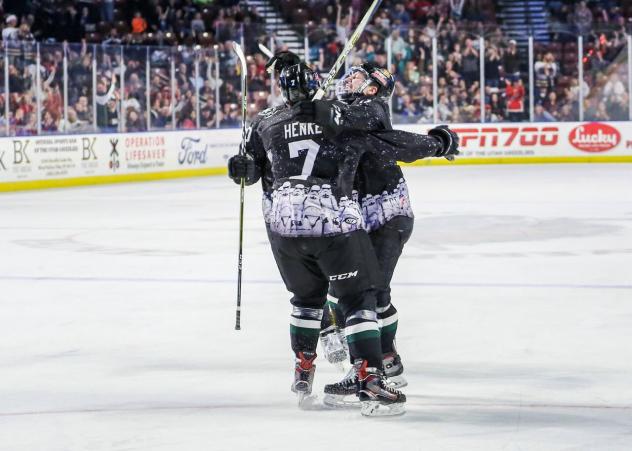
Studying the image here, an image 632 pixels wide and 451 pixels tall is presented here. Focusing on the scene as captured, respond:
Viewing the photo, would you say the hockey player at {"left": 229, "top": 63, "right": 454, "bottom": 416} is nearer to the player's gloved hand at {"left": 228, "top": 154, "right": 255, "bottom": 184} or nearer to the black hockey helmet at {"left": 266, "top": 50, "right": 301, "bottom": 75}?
the player's gloved hand at {"left": 228, "top": 154, "right": 255, "bottom": 184}

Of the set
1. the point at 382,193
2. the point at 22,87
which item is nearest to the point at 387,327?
the point at 382,193

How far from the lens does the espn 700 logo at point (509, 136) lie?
2317cm

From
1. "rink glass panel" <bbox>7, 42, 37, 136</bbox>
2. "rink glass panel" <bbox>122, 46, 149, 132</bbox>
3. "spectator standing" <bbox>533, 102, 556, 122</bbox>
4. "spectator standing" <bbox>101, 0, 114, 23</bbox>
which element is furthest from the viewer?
"spectator standing" <bbox>101, 0, 114, 23</bbox>

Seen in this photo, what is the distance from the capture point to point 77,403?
505 centimetres

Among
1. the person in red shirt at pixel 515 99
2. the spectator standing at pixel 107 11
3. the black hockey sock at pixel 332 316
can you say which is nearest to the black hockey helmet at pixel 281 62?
the black hockey sock at pixel 332 316

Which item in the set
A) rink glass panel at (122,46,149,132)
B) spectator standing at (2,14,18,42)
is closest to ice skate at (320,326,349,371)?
rink glass panel at (122,46,149,132)

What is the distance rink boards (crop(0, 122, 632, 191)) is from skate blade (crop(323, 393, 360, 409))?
13.0 meters

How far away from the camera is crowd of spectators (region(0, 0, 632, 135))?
62.1 ft

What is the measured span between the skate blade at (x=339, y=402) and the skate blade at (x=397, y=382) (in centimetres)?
28

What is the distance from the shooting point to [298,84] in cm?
485

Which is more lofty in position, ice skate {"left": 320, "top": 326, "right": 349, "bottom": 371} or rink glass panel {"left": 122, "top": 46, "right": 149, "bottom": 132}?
rink glass panel {"left": 122, "top": 46, "right": 149, "bottom": 132}

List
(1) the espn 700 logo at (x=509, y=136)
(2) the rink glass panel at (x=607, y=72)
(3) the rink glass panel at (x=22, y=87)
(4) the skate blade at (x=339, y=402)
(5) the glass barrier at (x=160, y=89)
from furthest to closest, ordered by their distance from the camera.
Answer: (1) the espn 700 logo at (x=509, y=136), (2) the rink glass panel at (x=607, y=72), (5) the glass barrier at (x=160, y=89), (3) the rink glass panel at (x=22, y=87), (4) the skate blade at (x=339, y=402)

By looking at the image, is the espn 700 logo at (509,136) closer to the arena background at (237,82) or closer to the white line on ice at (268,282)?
the arena background at (237,82)

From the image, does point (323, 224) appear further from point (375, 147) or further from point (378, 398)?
point (378, 398)
